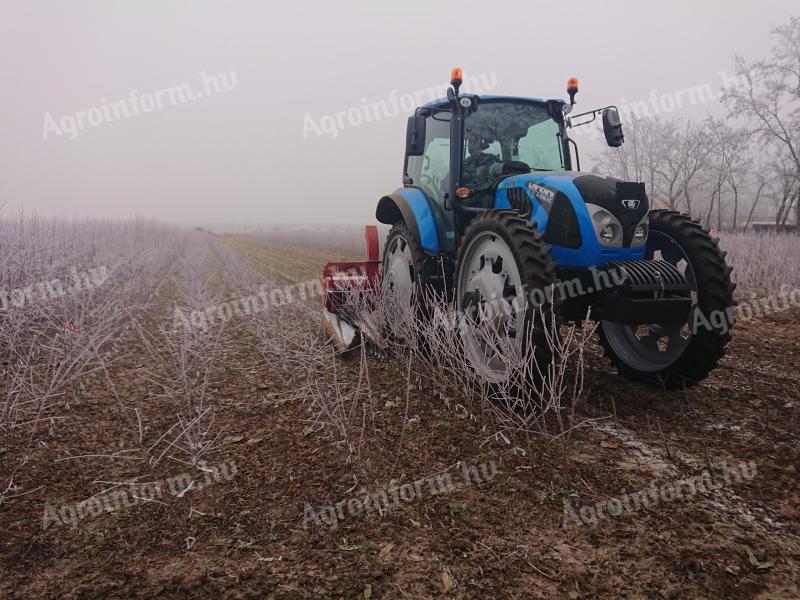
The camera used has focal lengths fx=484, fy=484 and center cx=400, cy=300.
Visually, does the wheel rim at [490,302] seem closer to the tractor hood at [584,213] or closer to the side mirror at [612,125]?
the tractor hood at [584,213]

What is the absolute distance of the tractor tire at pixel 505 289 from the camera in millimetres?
2758

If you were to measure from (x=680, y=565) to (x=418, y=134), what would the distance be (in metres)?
3.25

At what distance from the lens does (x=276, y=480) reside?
95.4 inches

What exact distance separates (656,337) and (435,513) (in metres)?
2.37

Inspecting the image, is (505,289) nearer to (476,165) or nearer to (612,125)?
(476,165)

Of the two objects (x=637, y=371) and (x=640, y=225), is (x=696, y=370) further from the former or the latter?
(x=640, y=225)

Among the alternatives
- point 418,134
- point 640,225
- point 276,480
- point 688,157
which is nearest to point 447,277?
point 418,134

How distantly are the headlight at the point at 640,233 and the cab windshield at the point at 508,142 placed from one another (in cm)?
103

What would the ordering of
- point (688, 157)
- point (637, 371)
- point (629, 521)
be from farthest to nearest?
point (688, 157), point (637, 371), point (629, 521)

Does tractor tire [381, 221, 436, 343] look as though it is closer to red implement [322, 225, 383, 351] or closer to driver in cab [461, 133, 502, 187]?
red implement [322, 225, 383, 351]

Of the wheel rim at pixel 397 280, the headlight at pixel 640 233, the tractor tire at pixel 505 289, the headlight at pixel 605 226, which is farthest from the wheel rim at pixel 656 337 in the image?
the wheel rim at pixel 397 280

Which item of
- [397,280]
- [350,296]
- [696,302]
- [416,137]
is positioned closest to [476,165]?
[416,137]

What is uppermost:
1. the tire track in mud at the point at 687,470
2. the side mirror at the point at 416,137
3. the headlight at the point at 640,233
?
the side mirror at the point at 416,137

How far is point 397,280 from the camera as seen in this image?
480 cm
